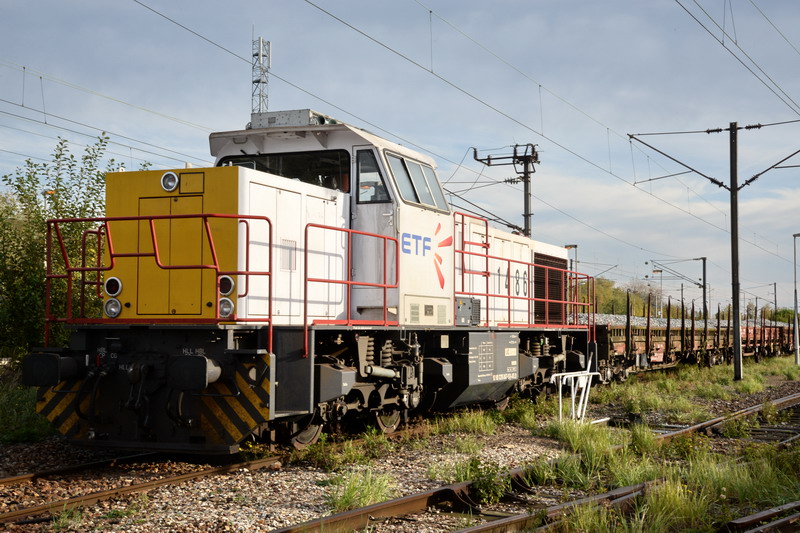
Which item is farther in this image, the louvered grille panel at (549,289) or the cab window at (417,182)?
the louvered grille panel at (549,289)

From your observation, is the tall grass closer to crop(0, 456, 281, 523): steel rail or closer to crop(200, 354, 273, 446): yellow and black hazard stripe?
crop(0, 456, 281, 523): steel rail

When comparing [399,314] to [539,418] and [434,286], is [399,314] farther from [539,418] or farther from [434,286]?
[539,418]

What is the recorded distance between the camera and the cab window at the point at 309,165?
8789 millimetres

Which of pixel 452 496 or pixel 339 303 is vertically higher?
pixel 339 303

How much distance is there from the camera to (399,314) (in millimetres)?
8805

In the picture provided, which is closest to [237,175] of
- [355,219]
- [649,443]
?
[355,219]

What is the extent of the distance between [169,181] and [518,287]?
7.03 metres

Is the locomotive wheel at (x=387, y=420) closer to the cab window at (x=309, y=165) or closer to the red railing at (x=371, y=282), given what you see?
the red railing at (x=371, y=282)

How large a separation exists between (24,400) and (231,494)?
5.79 metres

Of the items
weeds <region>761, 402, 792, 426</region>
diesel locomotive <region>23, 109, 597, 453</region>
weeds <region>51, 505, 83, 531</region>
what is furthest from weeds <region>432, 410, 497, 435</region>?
weeds <region>51, 505, 83, 531</region>

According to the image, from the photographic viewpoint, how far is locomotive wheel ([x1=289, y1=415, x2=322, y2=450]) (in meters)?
8.12

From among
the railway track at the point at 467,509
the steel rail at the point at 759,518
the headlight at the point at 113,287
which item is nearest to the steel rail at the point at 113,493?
the railway track at the point at 467,509

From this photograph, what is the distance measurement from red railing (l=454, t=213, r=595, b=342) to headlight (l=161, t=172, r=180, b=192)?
3.85 metres

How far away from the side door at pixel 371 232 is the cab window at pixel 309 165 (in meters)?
0.18
